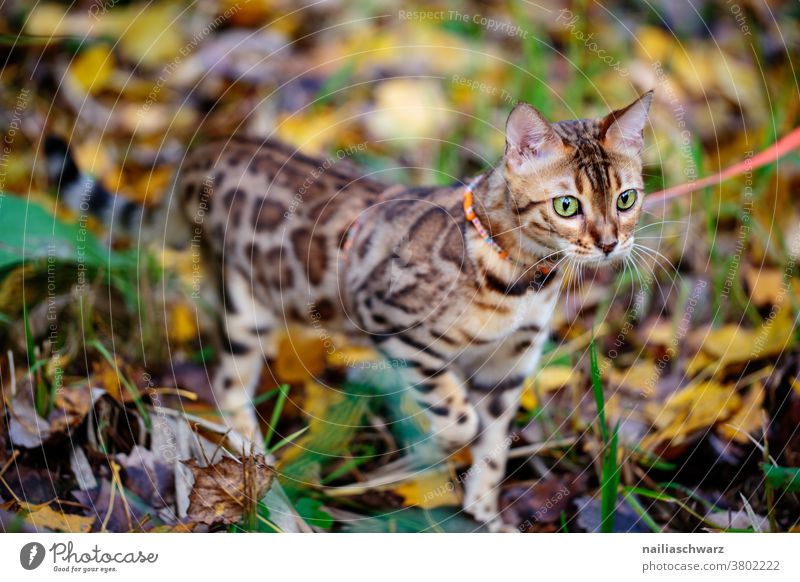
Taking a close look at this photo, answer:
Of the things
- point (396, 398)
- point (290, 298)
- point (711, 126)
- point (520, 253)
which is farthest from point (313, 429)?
point (711, 126)

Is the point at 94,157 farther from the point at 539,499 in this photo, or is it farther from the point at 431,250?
the point at 539,499

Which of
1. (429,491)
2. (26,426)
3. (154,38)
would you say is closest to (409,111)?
(154,38)

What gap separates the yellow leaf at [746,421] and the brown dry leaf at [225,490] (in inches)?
65.4

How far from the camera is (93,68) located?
3447mm

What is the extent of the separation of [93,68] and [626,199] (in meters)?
2.43

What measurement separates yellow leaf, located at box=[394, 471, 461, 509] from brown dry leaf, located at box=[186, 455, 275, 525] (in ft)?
1.68

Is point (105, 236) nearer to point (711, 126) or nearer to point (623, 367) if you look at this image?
point (623, 367)

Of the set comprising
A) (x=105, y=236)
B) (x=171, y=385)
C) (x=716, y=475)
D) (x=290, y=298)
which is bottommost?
(x=716, y=475)

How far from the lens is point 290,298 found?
10.3 ft

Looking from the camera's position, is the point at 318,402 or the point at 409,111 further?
the point at 409,111
